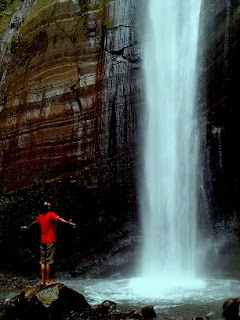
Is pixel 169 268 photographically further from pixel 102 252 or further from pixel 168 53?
pixel 168 53

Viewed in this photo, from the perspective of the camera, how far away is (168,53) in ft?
39.9

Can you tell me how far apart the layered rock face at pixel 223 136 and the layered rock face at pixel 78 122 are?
214cm

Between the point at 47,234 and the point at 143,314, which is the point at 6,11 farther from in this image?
the point at 143,314

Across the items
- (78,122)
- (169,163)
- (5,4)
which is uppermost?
(5,4)

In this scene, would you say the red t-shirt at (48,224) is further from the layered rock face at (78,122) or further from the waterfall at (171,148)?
the waterfall at (171,148)

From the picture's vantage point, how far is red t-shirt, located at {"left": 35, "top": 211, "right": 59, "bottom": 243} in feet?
25.0

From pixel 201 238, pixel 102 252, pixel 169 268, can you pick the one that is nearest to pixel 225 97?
pixel 201 238

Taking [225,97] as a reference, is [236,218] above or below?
below

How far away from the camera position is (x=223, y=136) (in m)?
10.5

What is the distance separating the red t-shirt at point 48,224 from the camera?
7.62 meters

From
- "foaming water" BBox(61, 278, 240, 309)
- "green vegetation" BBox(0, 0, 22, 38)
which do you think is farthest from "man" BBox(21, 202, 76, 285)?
"green vegetation" BBox(0, 0, 22, 38)

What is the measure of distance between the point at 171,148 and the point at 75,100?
3.28 m

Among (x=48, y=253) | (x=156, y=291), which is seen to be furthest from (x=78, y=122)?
(x=156, y=291)

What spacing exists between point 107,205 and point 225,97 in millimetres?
4545
